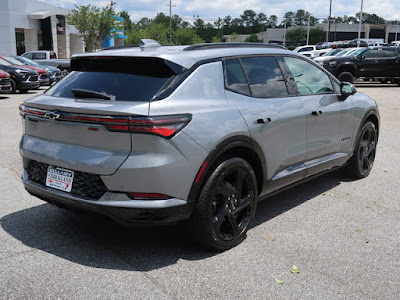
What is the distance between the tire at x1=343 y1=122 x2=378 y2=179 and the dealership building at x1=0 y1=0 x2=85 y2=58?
3758 centimetres

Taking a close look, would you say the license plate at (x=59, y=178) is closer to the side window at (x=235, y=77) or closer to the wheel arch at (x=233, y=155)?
the wheel arch at (x=233, y=155)

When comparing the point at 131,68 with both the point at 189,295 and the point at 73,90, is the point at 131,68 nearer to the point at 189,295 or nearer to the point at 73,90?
the point at 73,90

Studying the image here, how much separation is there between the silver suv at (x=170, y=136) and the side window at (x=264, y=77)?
0.01m

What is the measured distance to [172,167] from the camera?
3.48 metres

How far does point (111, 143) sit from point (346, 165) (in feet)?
12.8

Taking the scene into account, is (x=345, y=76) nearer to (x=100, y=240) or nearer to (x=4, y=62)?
(x=4, y=62)

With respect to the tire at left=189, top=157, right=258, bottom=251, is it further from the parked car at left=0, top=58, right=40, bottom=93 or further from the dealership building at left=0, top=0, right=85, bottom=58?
the dealership building at left=0, top=0, right=85, bottom=58

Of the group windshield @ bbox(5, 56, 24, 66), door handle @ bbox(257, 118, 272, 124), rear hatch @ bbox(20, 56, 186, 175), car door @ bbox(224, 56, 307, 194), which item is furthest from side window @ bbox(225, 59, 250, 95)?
windshield @ bbox(5, 56, 24, 66)

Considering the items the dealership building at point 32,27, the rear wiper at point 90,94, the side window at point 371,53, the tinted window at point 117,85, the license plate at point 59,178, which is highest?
the dealership building at point 32,27

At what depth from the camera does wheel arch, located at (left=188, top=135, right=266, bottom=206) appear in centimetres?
367

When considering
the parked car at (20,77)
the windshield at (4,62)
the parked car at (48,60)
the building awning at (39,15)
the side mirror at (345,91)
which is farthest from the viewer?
the building awning at (39,15)

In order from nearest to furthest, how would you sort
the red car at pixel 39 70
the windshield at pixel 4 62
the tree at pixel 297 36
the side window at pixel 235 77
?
the side window at pixel 235 77 < the windshield at pixel 4 62 < the red car at pixel 39 70 < the tree at pixel 297 36

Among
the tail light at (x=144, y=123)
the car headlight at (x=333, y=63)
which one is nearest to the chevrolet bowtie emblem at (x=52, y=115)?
the tail light at (x=144, y=123)

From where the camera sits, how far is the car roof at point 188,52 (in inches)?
151
